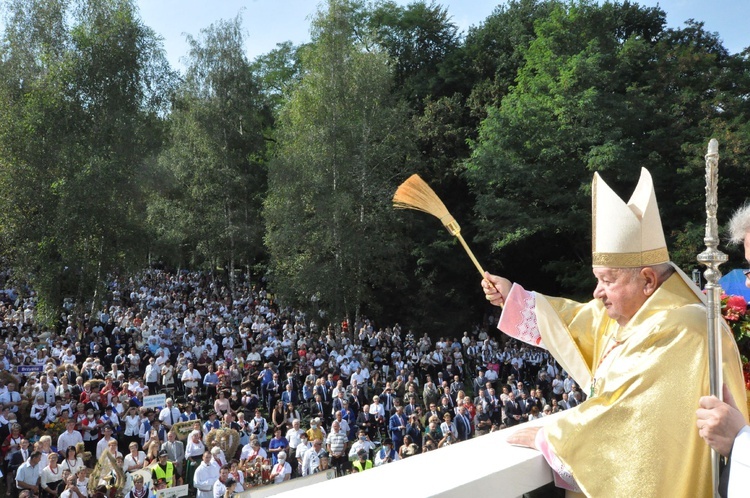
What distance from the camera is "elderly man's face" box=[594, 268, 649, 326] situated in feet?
7.89

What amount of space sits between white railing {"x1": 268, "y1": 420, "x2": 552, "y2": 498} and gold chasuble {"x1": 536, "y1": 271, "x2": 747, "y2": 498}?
0.12m

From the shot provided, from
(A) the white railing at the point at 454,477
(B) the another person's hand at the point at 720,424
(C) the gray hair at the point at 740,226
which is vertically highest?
(C) the gray hair at the point at 740,226

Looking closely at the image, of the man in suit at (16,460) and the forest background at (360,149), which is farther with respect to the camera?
the forest background at (360,149)

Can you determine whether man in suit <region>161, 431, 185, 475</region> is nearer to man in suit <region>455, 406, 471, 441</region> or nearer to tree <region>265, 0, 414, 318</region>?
man in suit <region>455, 406, 471, 441</region>

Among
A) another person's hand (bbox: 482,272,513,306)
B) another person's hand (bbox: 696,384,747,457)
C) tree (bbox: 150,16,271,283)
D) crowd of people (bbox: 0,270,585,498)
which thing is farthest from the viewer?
tree (bbox: 150,16,271,283)

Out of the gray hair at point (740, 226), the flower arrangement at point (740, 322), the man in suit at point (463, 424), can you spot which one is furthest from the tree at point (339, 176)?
the gray hair at point (740, 226)

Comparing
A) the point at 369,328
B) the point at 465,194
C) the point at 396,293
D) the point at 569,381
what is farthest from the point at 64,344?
the point at 465,194

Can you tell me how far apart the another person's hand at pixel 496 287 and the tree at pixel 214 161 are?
26.6 meters

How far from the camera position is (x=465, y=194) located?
29641 mm

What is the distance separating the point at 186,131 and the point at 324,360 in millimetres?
16701

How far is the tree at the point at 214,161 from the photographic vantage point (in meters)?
29.4

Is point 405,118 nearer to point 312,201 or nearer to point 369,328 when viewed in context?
point 312,201

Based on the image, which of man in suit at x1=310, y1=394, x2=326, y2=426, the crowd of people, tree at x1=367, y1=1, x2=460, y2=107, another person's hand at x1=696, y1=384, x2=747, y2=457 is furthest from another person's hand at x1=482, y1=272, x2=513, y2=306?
tree at x1=367, y1=1, x2=460, y2=107

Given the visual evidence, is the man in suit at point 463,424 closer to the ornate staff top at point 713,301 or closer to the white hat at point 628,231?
the white hat at point 628,231
